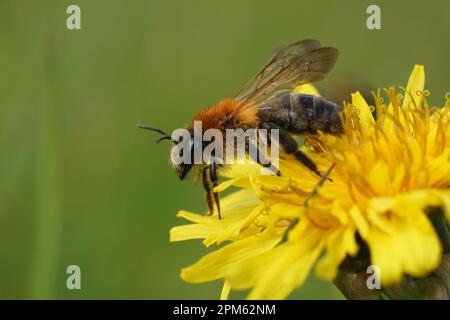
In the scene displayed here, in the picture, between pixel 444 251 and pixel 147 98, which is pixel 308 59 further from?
pixel 147 98

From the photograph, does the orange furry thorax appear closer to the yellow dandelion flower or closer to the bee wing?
the bee wing

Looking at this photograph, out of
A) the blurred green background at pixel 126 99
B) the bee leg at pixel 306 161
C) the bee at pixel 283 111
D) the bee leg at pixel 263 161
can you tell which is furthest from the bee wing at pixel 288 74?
the blurred green background at pixel 126 99

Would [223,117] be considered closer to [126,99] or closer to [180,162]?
[180,162]

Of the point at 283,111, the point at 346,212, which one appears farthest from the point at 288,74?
the point at 346,212

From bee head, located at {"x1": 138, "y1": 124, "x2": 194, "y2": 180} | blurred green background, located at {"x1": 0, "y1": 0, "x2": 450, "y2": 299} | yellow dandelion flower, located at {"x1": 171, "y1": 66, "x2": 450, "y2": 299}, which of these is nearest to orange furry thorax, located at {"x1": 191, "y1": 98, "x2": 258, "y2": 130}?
bee head, located at {"x1": 138, "y1": 124, "x2": 194, "y2": 180}

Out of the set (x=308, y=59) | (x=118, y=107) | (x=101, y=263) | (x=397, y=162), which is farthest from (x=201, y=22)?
(x=397, y=162)

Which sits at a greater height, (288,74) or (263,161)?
(288,74)

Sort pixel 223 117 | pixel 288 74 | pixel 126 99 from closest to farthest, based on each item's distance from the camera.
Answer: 1. pixel 223 117
2. pixel 288 74
3. pixel 126 99
